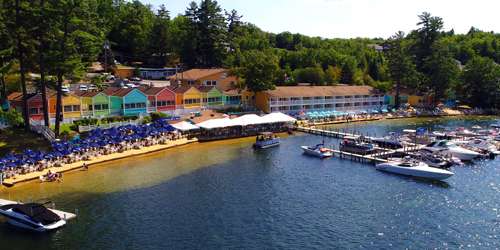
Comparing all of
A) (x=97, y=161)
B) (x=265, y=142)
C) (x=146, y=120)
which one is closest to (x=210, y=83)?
(x=146, y=120)

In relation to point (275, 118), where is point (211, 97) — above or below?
above

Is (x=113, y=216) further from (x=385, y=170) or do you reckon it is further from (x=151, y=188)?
(x=385, y=170)

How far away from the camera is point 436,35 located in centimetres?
10569

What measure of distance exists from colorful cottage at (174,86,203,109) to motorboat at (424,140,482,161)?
120 feet

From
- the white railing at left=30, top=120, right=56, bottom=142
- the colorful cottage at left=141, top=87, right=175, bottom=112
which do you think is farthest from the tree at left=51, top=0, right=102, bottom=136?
the colorful cottage at left=141, top=87, right=175, bottom=112

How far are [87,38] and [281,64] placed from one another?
2914 inches

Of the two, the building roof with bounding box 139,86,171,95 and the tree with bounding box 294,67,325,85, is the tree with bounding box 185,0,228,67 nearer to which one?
the tree with bounding box 294,67,325,85

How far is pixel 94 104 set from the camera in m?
62.3

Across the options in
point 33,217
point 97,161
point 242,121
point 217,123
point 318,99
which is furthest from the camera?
point 318,99

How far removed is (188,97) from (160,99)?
5.45m

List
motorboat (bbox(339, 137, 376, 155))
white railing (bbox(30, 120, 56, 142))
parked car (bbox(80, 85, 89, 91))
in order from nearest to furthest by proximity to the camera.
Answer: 1. white railing (bbox(30, 120, 56, 142))
2. motorboat (bbox(339, 137, 376, 155))
3. parked car (bbox(80, 85, 89, 91))

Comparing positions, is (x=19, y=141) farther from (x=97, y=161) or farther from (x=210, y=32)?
(x=210, y=32)

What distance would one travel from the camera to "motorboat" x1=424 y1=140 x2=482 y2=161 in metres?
50.7

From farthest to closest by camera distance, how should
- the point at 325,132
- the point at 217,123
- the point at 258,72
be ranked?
the point at 258,72, the point at 325,132, the point at 217,123
